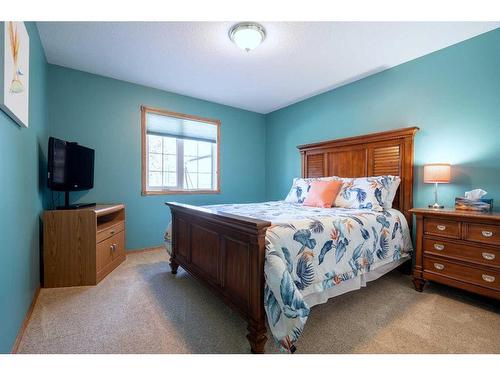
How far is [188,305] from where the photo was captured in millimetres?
1864

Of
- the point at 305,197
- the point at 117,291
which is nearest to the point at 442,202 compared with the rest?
the point at 305,197

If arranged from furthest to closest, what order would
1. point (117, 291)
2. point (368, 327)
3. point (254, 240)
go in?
point (117, 291) < point (368, 327) < point (254, 240)

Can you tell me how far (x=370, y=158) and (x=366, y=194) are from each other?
0.67 metres

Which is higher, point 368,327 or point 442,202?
point 442,202

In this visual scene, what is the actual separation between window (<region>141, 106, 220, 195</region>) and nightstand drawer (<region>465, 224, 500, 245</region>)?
127 inches

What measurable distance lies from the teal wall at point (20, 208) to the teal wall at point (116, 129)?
1.77 ft

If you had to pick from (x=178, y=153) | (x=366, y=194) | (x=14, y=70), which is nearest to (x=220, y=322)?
(x=366, y=194)

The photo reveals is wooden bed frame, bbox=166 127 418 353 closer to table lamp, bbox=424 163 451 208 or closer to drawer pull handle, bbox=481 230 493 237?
table lamp, bbox=424 163 451 208

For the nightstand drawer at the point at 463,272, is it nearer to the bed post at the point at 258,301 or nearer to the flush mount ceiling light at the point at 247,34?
the bed post at the point at 258,301

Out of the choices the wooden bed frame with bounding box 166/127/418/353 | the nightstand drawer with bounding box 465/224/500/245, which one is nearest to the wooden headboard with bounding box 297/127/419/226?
the wooden bed frame with bounding box 166/127/418/353

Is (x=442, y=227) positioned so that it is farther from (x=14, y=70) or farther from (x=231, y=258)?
(x=14, y=70)
